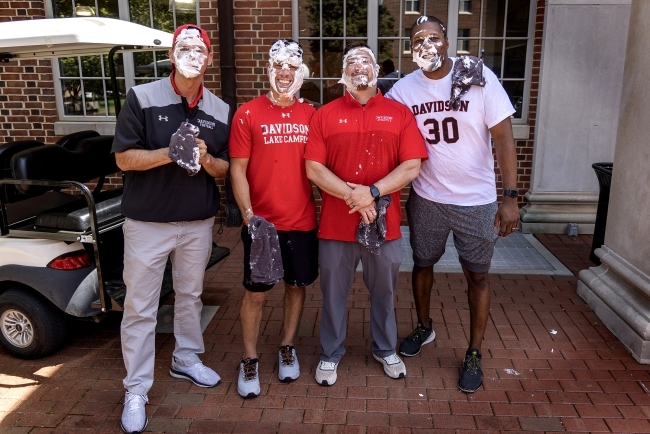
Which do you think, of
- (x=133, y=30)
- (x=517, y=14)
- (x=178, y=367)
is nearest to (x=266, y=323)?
(x=178, y=367)

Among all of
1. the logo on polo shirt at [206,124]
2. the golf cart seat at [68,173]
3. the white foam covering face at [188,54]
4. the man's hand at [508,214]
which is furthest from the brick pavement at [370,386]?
the white foam covering face at [188,54]

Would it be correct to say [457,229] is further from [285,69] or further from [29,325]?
[29,325]

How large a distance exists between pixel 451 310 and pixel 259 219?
2.12 meters

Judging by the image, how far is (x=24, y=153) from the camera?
3.93m

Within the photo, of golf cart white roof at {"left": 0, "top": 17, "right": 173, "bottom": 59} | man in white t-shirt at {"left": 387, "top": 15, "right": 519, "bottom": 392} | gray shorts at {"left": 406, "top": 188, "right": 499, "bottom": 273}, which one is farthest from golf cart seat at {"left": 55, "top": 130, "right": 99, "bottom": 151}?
gray shorts at {"left": 406, "top": 188, "right": 499, "bottom": 273}

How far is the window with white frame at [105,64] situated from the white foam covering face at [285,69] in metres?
4.01

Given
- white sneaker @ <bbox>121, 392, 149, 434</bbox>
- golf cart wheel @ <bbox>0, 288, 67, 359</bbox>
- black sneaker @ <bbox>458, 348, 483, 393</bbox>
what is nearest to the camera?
white sneaker @ <bbox>121, 392, 149, 434</bbox>

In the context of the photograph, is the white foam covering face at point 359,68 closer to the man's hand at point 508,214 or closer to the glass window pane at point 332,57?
the man's hand at point 508,214

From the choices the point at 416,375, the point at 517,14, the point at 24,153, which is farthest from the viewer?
the point at 517,14

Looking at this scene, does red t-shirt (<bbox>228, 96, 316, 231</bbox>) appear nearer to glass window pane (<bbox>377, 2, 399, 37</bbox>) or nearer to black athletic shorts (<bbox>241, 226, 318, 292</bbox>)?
black athletic shorts (<bbox>241, 226, 318, 292</bbox>)

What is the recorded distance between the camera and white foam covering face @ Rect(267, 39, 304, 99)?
3203mm

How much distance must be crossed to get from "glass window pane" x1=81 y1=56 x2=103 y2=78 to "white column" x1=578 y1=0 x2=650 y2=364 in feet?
19.1

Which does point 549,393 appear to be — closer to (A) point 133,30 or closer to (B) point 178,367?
(B) point 178,367

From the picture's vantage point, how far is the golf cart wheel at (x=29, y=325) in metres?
3.80
